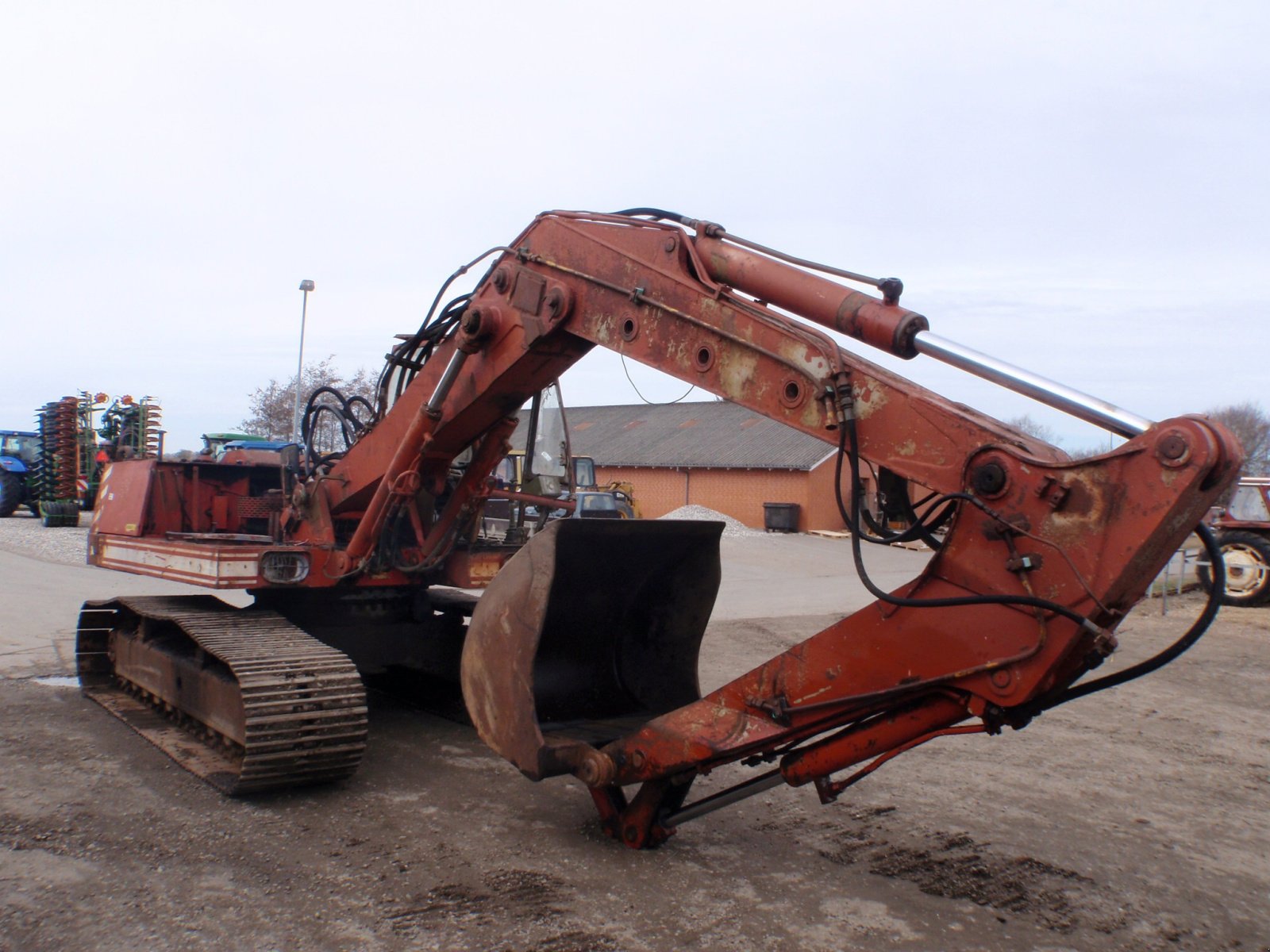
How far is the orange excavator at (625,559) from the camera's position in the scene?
11.0ft

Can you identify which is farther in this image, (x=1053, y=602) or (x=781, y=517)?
(x=781, y=517)

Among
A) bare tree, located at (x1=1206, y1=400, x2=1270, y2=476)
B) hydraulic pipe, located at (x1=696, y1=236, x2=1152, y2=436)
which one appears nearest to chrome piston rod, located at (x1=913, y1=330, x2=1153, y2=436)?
hydraulic pipe, located at (x1=696, y1=236, x2=1152, y2=436)

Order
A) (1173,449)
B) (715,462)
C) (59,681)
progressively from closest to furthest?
(1173,449), (59,681), (715,462)

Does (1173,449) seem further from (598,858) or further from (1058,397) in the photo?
(598,858)

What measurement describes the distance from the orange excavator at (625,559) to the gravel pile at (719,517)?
2125 cm

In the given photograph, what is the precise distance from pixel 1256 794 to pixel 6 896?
248 inches

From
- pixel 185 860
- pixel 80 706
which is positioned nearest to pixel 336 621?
pixel 80 706

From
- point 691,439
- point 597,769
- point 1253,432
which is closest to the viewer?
point 597,769

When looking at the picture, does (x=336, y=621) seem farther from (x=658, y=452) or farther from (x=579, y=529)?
(x=658, y=452)

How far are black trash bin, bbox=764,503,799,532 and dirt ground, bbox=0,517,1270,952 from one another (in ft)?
73.4

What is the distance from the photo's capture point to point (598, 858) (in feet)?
15.1

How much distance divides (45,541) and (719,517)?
16918mm

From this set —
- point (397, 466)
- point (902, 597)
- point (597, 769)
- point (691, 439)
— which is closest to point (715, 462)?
point (691, 439)

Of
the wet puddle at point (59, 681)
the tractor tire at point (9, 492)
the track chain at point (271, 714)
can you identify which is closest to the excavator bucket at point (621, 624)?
the track chain at point (271, 714)
